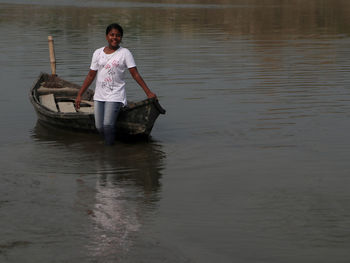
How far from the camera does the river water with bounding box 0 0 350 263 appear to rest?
7.09 meters

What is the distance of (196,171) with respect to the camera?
33.2ft

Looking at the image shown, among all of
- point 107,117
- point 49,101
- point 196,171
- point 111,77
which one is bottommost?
point 196,171

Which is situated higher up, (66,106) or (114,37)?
(114,37)

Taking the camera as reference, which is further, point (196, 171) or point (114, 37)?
point (114, 37)

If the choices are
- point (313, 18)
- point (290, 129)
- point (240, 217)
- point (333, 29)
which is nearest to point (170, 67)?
point (290, 129)

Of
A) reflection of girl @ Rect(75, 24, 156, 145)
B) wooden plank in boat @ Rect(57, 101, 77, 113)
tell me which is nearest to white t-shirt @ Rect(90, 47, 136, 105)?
reflection of girl @ Rect(75, 24, 156, 145)

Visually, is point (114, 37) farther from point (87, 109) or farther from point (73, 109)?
point (73, 109)

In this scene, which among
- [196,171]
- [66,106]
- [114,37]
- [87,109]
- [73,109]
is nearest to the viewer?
[196,171]

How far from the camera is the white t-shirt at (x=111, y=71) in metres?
10.7

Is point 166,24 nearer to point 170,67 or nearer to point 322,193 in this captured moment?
point 170,67

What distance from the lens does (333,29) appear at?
35531 millimetres

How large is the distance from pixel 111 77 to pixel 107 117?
0.73 metres

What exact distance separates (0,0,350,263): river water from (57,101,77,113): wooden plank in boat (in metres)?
0.57

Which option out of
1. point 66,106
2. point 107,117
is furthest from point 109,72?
point 66,106
